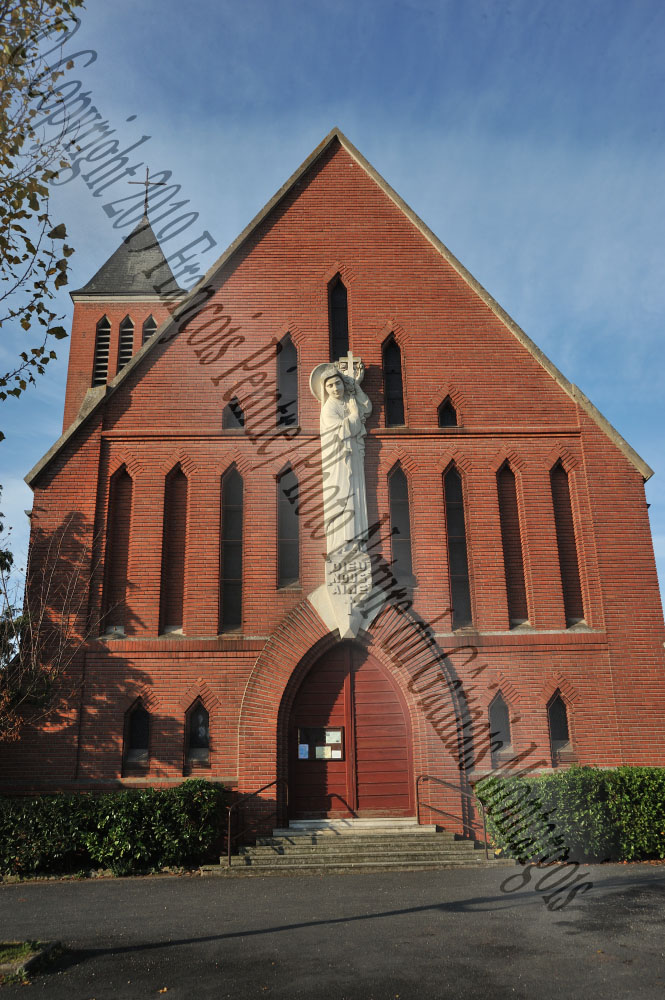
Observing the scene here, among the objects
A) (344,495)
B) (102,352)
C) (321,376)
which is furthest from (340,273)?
(102,352)

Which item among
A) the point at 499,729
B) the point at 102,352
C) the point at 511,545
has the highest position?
the point at 102,352

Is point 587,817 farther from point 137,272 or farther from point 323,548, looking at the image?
point 137,272

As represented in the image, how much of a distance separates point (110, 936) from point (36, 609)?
23.5ft

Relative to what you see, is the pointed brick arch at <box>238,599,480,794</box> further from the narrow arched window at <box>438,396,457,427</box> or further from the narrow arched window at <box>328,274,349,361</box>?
the narrow arched window at <box>328,274,349,361</box>

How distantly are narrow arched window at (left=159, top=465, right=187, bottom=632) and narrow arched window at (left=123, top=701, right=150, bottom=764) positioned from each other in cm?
153

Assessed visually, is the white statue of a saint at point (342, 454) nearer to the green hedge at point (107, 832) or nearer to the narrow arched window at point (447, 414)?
the narrow arched window at point (447, 414)

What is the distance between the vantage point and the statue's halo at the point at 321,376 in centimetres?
1556

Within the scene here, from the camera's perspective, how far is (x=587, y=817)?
12695mm

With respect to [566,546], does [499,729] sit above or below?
below

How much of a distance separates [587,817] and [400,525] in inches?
237

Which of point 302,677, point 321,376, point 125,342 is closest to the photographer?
point 302,677

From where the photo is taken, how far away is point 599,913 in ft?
30.1

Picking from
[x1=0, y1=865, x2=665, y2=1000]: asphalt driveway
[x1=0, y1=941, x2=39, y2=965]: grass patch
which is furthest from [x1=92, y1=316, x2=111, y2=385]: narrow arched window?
[x1=0, y1=941, x2=39, y2=965]: grass patch

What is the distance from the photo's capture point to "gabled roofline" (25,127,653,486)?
51.6 feet
